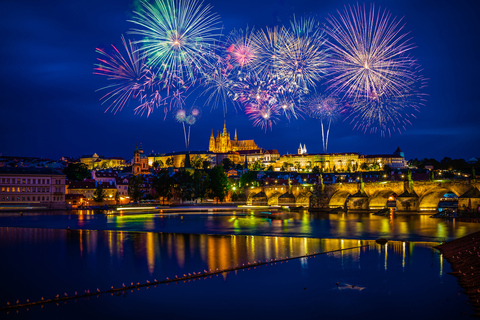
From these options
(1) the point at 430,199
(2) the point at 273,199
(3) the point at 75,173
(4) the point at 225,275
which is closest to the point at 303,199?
(2) the point at 273,199

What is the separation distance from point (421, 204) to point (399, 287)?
127 feet

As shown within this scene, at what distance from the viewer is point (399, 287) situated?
16.7m

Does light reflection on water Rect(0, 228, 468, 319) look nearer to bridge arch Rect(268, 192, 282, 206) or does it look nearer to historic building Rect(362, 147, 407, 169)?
bridge arch Rect(268, 192, 282, 206)

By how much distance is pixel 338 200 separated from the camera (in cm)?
6500

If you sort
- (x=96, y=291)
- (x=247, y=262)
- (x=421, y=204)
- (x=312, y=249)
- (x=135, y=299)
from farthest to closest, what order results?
(x=421, y=204) → (x=312, y=249) → (x=247, y=262) → (x=96, y=291) → (x=135, y=299)

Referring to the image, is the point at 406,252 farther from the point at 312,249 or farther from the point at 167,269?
the point at 167,269

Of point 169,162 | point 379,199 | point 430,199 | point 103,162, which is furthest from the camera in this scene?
point 103,162

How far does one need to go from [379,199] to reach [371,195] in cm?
173

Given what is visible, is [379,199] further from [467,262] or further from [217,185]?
[467,262]

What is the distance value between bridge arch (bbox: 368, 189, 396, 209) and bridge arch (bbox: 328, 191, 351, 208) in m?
4.20

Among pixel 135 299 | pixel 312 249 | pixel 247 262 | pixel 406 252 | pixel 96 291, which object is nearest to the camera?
pixel 135 299

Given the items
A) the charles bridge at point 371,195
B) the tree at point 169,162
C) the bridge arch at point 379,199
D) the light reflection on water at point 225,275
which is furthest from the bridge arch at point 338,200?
the tree at point 169,162

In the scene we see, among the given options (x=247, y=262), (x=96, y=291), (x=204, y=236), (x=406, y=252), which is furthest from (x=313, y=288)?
(x=204, y=236)

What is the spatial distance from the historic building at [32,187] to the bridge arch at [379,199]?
42.2 m
